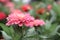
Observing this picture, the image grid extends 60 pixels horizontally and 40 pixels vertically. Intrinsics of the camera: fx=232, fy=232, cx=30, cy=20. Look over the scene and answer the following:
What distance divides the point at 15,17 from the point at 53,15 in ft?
2.20

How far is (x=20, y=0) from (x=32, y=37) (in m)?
1.43

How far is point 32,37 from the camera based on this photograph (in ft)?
3.27

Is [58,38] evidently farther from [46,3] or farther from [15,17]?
[46,3]

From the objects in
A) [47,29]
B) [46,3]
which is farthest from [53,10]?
[47,29]

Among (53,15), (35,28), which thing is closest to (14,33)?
(35,28)

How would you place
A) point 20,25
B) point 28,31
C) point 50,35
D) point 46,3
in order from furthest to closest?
point 46,3
point 50,35
point 28,31
point 20,25

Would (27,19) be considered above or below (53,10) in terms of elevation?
below

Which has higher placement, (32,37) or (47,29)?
(47,29)

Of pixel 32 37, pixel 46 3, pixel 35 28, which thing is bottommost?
pixel 32 37

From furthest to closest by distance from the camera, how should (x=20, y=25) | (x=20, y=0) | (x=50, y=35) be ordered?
(x=20, y=0), (x=50, y=35), (x=20, y=25)

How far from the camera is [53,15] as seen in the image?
1.62 metres

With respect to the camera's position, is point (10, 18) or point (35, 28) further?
point (35, 28)

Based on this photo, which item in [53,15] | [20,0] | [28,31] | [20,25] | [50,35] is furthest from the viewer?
[20,0]

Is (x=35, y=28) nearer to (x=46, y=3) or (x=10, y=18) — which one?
(x=10, y=18)
